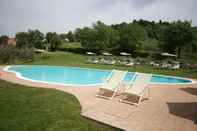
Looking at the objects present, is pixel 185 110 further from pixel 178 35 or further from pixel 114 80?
pixel 178 35

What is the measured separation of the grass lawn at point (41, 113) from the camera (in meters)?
4.11

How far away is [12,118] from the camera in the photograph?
4430 mm

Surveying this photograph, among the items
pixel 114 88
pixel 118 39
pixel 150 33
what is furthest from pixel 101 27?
pixel 114 88

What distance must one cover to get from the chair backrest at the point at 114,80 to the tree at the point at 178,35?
2231 centimetres

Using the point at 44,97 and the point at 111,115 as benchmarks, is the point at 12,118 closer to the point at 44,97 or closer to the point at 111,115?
the point at 44,97

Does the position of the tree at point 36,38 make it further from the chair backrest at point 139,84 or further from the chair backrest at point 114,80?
the chair backrest at point 139,84

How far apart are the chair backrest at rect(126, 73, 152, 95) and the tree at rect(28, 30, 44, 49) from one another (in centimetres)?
3536

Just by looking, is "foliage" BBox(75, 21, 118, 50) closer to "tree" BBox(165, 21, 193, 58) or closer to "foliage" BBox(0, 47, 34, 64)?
"tree" BBox(165, 21, 193, 58)

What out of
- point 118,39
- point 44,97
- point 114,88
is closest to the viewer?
point 44,97

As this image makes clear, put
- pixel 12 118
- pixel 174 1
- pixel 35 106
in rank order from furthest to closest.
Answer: pixel 174 1 < pixel 35 106 < pixel 12 118

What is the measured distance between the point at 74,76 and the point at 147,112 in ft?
32.7

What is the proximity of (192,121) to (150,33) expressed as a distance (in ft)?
139

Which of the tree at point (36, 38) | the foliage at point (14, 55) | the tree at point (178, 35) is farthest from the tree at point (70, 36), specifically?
the foliage at point (14, 55)

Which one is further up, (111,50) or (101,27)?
(101,27)
